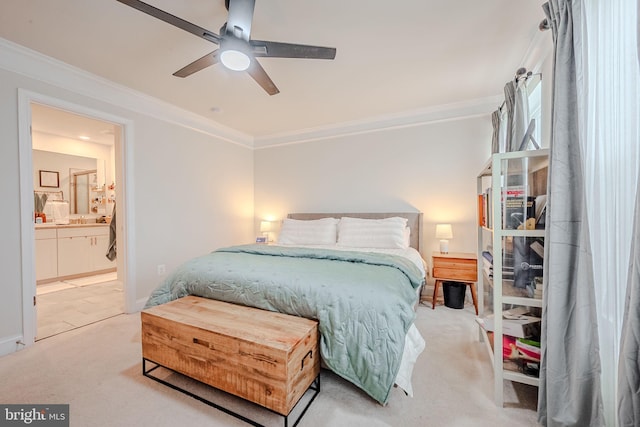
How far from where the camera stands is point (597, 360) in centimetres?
113

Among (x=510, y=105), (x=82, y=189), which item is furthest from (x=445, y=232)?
(x=82, y=189)

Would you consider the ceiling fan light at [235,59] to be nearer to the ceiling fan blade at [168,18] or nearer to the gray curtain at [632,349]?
the ceiling fan blade at [168,18]

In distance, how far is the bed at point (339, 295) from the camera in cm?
147

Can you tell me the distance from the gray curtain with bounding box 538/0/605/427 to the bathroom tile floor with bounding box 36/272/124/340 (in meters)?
3.72

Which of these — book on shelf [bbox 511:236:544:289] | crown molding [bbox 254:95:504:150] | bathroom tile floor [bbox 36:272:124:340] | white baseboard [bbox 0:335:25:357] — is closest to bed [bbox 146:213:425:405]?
book on shelf [bbox 511:236:544:289]

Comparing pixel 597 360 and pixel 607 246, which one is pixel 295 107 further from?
pixel 597 360

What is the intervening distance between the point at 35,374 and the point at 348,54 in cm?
330

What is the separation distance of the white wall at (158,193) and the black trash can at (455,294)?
10.5 ft

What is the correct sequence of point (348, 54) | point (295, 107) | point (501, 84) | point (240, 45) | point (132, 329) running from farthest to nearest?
point (295, 107) → point (501, 84) → point (132, 329) → point (348, 54) → point (240, 45)

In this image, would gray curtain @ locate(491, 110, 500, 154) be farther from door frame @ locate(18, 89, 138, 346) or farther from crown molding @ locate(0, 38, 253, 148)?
door frame @ locate(18, 89, 138, 346)

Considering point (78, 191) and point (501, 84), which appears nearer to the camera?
point (501, 84)

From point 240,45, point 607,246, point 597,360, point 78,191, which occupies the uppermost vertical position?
point 240,45

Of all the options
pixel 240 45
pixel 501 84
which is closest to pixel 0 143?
pixel 240 45

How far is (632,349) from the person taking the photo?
2.84 feet
